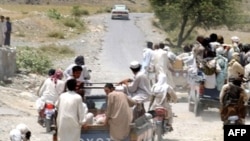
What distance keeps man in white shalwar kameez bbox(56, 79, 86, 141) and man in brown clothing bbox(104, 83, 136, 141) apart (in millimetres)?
Result: 530

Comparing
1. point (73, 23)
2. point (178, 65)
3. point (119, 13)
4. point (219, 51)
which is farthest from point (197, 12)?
point (219, 51)

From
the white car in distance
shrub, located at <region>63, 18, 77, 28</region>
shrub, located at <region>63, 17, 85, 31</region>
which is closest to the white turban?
shrub, located at <region>63, 17, 85, 31</region>

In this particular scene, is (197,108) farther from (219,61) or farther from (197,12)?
(197,12)

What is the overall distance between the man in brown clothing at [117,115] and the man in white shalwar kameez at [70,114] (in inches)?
20.9

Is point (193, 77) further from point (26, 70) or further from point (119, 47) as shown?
point (119, 47)

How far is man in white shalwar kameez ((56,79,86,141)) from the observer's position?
11.3m

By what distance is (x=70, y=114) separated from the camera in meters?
11.3

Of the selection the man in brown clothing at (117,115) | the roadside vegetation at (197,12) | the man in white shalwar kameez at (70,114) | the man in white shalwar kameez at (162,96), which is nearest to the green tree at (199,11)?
the roadside vegetation at (197,12)

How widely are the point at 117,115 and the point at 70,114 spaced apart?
80 centimetres

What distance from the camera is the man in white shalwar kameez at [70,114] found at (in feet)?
37.1

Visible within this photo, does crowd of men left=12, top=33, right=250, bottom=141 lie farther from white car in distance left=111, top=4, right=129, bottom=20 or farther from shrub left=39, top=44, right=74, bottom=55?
white car in distance left=111, top=4, right=129, bottom=20

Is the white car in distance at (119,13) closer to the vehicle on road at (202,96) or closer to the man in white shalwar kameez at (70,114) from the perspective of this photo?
the vehicle on road at (202,96)

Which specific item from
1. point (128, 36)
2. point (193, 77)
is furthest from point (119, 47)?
point (193, 77)

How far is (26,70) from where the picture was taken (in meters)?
28.4
